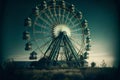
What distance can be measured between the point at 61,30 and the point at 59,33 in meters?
0.15

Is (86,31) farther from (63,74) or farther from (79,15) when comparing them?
(63,74)

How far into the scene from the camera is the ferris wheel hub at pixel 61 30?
1608 cm

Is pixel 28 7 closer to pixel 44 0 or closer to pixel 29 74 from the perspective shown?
pixel 44 0

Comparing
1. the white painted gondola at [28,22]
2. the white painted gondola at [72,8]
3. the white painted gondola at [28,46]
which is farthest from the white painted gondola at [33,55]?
the white painted gondola at [72,8]

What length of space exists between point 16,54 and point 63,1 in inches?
120

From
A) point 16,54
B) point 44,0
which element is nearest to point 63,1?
point 44,0

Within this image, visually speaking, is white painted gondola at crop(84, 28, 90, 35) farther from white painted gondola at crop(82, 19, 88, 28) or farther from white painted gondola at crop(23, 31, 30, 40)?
white painted gondola at crop(23, 31, 30, 40)

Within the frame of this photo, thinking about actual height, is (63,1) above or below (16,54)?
above

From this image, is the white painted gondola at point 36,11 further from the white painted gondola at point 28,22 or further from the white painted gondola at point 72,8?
the white painted gondola at point 72,8

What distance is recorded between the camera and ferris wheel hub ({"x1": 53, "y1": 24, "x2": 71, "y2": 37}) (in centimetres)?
1608

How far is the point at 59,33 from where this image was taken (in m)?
16.2

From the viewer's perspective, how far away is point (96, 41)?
50.5 ft

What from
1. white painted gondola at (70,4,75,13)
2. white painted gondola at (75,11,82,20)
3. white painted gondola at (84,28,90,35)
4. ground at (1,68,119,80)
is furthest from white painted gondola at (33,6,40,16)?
ground at (1,68,119,80)

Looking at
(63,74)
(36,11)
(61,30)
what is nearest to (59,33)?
(61,30)
